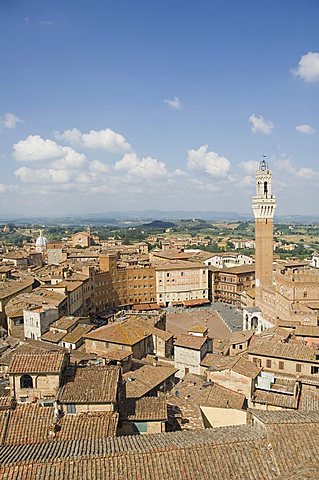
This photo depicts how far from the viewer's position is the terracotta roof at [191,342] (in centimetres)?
3143

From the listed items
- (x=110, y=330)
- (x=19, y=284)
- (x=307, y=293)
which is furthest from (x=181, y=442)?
(x=19, y=284)

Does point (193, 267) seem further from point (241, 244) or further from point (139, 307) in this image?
point (241, 244)

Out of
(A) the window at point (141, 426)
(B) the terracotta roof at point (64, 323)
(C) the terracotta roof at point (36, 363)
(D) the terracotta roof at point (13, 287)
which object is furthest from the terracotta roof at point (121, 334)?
(D) the terracotta roof at point (13, 287)

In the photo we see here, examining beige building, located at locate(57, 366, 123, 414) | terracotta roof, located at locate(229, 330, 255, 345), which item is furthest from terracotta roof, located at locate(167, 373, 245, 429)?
terracotta roof, located at locate(229, 330, 255, 345)

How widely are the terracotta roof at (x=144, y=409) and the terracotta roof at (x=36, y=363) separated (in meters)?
2.90

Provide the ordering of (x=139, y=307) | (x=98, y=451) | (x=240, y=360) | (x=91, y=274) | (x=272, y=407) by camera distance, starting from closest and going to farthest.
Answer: (x=98, y=451)
(x=272, y=407)
(x=240, y=360)
(x=91, y=274)
(x=139, y=307)

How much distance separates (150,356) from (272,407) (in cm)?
1303

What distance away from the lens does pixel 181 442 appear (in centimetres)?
1123

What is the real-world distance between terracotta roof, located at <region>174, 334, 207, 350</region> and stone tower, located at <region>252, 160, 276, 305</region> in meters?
31.5

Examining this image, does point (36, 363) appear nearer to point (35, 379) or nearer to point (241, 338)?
point (35, 379)

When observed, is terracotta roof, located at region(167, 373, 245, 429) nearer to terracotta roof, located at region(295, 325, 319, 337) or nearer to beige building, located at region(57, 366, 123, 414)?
beige building, located at region(57, 366, 123, 414)

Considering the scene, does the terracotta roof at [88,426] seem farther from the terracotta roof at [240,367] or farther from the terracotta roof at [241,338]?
the terracotta roof at [241,338]

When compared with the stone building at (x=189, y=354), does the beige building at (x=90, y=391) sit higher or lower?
higher

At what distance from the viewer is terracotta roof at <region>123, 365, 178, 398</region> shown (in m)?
21.2
